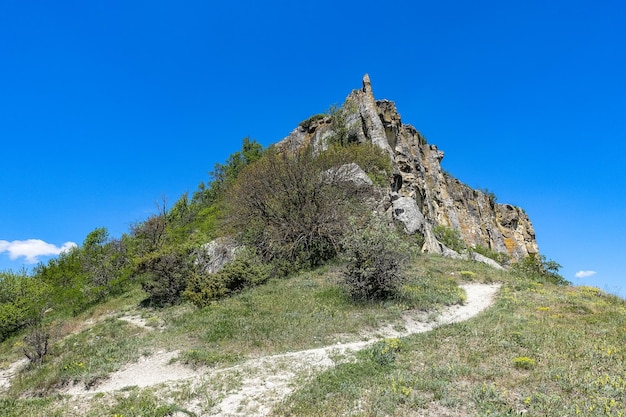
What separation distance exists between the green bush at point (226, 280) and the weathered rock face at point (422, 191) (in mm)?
13950

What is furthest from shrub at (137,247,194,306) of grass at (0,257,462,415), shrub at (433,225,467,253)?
shrub at (433,225,467,253)

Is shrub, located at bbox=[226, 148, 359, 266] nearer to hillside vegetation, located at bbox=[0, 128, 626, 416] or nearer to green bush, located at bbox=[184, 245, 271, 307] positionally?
hillside vegetation, located at bbox=[0, 128, 626, 416]

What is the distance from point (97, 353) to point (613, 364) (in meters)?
15.4

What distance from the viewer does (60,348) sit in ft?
53.8

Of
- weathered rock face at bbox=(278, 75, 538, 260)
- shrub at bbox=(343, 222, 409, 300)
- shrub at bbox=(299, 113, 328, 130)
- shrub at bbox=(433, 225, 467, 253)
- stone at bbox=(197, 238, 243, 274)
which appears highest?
shrub at bbox=(299, 113, 328, 130)

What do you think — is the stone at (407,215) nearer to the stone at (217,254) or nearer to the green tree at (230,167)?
the stone at (217,254)

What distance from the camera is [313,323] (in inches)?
592

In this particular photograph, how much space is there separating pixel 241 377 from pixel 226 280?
11440mm

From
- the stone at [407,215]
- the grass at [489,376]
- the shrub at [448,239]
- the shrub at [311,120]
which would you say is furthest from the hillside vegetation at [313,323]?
the shrub at [311,120]

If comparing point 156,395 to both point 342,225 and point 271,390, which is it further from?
point 342,225

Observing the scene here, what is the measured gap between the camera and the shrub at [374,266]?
1789cm

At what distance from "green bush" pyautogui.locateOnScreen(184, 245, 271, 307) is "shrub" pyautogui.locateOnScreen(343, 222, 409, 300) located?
6146 millimetres

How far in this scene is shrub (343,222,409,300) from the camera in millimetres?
17891

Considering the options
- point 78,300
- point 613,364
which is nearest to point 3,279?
point 78,300
